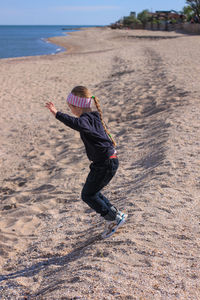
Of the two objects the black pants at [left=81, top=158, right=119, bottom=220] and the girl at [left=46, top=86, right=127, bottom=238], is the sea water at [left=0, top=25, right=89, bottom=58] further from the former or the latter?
the black pants at [left=81, top=158, right=119, bottom=220]

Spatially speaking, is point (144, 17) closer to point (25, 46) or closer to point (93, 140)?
point (25, 46)

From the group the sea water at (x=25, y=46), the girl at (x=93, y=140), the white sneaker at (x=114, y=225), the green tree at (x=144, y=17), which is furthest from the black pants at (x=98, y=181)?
the green tree at (x=144, y=17)

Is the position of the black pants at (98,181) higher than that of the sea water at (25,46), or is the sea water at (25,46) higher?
the sea water at (25,46)

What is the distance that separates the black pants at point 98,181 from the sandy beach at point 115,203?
0.38 metres

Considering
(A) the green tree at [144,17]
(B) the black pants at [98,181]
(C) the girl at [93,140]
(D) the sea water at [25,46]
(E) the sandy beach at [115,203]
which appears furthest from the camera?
(A) the green tree at [144,17]

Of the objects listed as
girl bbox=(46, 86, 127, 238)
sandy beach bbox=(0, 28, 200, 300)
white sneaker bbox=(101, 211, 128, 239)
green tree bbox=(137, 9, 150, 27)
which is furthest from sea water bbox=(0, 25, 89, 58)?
white sneaker bbox=(101, 211, 128, 239)

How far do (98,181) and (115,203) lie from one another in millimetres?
1275

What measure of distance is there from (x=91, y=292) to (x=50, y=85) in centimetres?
1168

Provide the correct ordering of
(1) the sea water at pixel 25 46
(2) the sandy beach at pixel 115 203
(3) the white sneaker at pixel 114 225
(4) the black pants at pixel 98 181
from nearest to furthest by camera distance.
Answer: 1. (2) the sandy beach at pixel 115 203
2. (4) the black pants at pixel 98 181
3. (3) the white sneaker at pixel 114 225
4. (1) the sea water at pixel 25 46

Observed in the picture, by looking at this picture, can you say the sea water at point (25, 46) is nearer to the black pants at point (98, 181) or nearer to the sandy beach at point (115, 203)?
the sandy beach at point (115, 203)

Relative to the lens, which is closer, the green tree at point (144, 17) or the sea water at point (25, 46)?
the sea water at point (25, 46)

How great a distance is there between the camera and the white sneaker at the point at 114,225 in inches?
131

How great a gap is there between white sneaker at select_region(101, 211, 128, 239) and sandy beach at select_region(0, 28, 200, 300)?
2.7 inches

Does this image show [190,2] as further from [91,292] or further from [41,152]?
[91,292]
